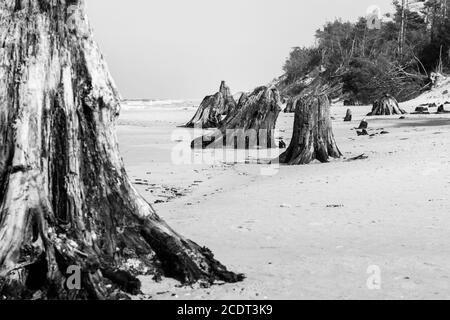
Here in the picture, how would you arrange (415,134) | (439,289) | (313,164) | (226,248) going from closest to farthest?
(439,289), (226,248), (313,164), (415,134)

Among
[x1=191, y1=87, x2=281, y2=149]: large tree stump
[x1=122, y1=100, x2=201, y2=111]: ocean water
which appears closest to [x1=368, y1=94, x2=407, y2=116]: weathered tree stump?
[x1=191, y1=87, x2=281, y2=149]: large tree stump

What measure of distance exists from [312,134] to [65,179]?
8579mm

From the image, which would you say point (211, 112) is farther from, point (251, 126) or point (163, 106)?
point (163, 106)

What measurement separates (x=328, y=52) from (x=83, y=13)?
192ft

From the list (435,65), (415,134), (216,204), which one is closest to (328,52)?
(435,65)

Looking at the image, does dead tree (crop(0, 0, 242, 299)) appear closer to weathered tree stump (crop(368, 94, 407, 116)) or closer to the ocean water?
weathered tree stump (crop(368, 94, 407, 116))

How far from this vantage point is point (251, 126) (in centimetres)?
1556

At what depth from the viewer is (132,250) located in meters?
4.08

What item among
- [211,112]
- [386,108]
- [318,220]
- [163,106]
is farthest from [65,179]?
[163,106]

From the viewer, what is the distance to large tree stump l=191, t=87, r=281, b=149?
15266mm

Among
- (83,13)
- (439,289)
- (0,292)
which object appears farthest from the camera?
(83,13)
